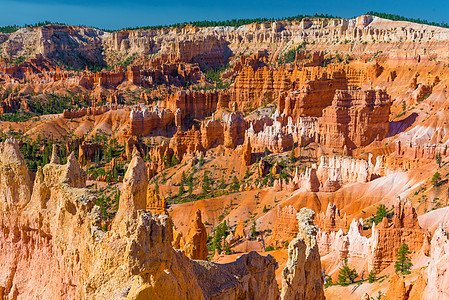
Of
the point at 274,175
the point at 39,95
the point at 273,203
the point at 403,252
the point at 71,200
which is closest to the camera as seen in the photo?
the point at 71,200

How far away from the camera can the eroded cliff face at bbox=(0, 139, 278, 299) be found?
12.7 metres

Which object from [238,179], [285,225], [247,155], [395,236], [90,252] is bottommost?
[285,225]

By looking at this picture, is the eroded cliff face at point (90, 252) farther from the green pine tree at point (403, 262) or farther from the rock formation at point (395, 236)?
the rock formation at point (395, 236)

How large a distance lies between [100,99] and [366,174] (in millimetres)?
96061

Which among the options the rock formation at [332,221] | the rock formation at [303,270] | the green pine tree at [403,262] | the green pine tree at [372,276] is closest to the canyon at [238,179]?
the rock formation at [303,270]

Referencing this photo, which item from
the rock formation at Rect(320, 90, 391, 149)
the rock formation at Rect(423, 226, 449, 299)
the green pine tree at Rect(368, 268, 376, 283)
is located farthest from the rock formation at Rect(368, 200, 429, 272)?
the rock formation at Rect(320, 90, 391, 149)

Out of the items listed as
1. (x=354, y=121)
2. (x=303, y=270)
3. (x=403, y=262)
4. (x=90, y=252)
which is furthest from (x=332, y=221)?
(x=90, y=252)

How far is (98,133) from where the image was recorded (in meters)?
111

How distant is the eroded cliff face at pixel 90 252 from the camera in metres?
12.7

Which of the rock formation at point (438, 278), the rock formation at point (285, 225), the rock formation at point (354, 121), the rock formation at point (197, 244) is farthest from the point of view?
the rock formation at point (354, 121)

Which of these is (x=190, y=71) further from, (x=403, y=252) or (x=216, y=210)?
(x=403, y=252)

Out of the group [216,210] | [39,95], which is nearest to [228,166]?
[216,210]

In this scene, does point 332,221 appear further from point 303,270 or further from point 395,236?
point 303,270

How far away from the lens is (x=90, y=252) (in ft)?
54.6
